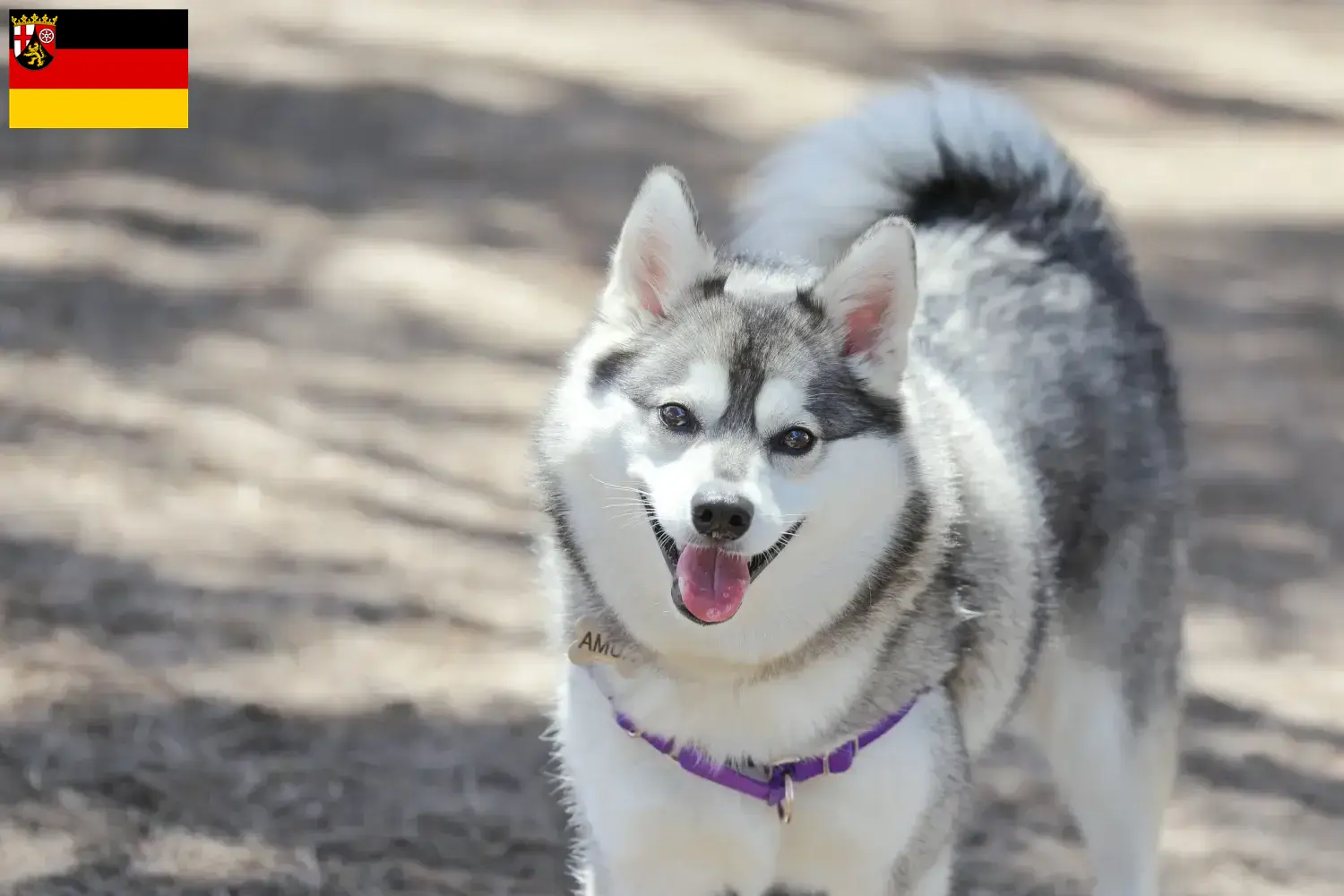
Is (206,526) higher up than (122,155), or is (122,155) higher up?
(122,155)

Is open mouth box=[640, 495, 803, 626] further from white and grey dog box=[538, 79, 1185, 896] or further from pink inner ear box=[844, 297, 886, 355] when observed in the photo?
pink inner ear box=[844, 297, 886, 355]

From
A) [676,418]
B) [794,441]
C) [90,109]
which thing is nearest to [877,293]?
[794,441]

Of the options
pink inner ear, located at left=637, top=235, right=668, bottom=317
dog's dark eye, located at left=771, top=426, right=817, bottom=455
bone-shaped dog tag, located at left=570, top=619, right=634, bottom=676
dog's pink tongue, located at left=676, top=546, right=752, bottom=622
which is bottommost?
bone-shaped dog tag, located at left=570, top=619, right=634, bottom=676

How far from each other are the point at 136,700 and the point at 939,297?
221 centimetres

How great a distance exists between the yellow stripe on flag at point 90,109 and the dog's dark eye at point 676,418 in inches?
204

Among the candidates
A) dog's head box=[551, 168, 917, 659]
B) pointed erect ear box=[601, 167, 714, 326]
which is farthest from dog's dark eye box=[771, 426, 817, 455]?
pointed erect ear box=[601, 167, 714, 326]

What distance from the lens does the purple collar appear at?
279 cm

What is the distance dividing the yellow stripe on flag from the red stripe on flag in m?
0.04

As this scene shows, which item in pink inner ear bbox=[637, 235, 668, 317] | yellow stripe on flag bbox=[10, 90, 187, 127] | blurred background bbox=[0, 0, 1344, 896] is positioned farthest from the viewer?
yellow stripe on flag bbox=[10, 90, 187, 127]

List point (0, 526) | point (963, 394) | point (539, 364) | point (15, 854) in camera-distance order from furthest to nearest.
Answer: point (539, 364), point (0, 526), point (15, 854), point (963, 394)

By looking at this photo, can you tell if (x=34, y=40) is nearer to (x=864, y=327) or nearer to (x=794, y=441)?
(x=864, y=327)

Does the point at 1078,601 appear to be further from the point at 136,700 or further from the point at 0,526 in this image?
the point at 0,526

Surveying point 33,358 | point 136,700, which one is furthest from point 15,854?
point 33,358

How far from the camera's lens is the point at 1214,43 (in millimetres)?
8836
